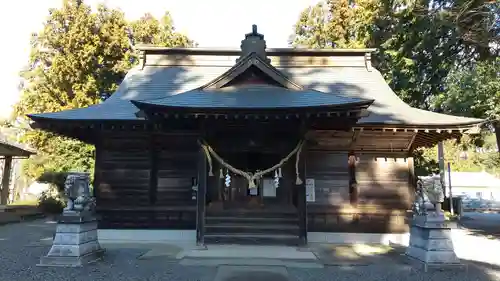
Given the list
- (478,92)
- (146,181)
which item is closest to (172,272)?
(146,181)

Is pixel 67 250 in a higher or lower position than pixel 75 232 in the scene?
lower

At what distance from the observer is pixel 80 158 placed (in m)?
21.0

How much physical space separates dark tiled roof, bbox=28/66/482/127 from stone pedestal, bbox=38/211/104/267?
10.3ft

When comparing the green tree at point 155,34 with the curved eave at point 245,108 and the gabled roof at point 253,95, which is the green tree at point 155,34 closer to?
the gabled roof at point 253,95

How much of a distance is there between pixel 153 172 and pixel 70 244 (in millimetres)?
3629

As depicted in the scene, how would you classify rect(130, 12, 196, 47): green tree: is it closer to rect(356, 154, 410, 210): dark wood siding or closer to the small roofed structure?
the small roofed structure

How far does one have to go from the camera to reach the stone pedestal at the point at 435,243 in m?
6.93

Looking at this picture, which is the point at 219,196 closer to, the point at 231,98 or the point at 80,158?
the point at 231,98

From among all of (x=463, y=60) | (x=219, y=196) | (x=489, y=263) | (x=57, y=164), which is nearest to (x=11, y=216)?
(x=57, y=164)

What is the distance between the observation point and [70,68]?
22188 mm

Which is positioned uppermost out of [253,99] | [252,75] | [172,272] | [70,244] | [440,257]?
[252,75]

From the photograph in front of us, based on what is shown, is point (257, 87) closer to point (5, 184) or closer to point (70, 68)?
point (5, 184)

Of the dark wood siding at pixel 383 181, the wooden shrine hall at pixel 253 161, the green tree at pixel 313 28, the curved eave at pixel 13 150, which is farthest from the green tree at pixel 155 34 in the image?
the dark wood siding at pixel 383 181

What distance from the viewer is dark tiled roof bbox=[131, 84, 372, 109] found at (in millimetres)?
8177
